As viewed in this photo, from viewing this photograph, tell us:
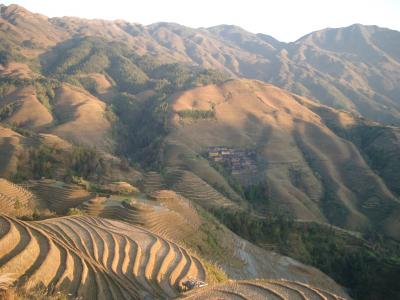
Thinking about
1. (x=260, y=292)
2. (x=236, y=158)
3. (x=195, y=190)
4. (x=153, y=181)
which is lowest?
(x=236, y=158)

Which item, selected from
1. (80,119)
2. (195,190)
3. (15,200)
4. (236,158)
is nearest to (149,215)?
(15,200)

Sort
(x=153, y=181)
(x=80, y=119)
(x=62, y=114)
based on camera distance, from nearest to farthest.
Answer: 1. (x=153, y=181)
2. (x=80, y=119)
3. (x=62, y=114)

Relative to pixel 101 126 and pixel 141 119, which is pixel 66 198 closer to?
pixel 101 126

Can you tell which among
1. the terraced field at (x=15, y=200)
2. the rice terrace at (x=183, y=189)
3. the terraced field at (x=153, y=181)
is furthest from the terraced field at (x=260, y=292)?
the terraced field at (x=153, y=181)

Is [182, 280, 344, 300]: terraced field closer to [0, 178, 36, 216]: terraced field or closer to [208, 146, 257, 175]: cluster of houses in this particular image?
[0, 178, 36, 216]: terraced field

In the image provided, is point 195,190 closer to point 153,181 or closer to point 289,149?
point 153,181

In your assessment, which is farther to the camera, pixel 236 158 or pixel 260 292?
pixel 236 158

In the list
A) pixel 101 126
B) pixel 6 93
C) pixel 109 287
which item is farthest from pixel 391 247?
pixel 6 93
